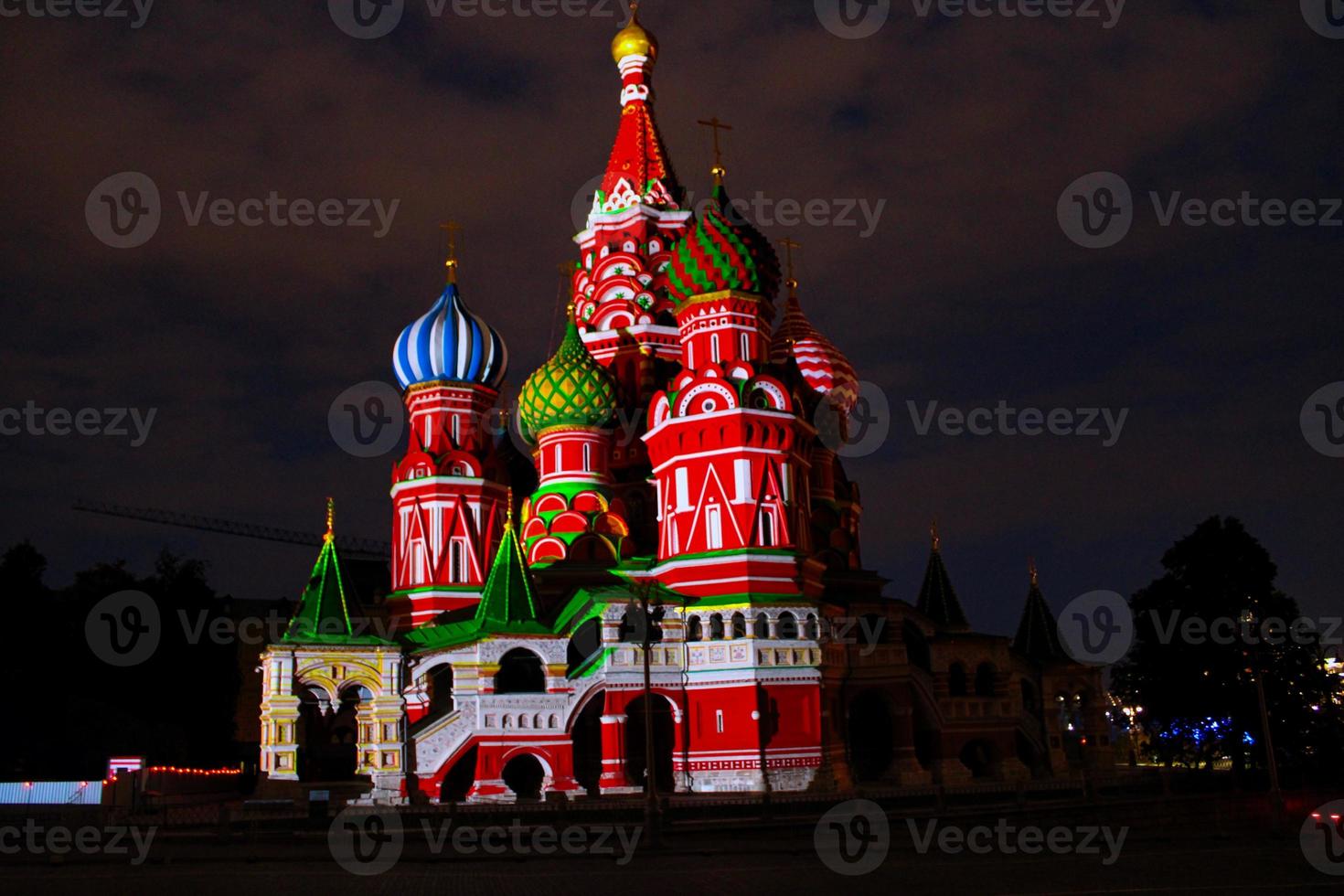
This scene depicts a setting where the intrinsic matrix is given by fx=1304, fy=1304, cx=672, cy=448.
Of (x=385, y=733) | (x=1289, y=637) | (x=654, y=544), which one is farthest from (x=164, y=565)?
(x=1289, y=637)

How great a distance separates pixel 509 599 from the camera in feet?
110

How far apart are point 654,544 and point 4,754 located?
2247 centimetres

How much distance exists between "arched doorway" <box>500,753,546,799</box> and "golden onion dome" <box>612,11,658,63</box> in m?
28.4

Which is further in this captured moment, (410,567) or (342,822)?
(410,567)

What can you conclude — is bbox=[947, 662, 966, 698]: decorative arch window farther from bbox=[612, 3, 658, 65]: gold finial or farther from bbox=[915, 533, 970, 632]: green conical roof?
bbox=[612, 3, 658, 65]: gold finial

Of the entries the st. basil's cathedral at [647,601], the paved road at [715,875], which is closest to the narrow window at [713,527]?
the st. basil's cathedral at [647,601]

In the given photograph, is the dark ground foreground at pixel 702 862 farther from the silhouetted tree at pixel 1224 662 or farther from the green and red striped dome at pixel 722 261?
the green and red striped dome at pixel 722 261

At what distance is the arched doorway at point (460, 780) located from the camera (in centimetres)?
3278

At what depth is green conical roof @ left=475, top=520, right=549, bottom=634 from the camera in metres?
33.1

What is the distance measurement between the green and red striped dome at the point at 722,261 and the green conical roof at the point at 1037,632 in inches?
593

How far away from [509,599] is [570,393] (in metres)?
10.9

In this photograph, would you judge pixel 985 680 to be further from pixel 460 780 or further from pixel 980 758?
pixel 460 780

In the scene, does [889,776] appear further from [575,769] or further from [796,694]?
[575,769]

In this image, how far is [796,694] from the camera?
3391 centimetres
